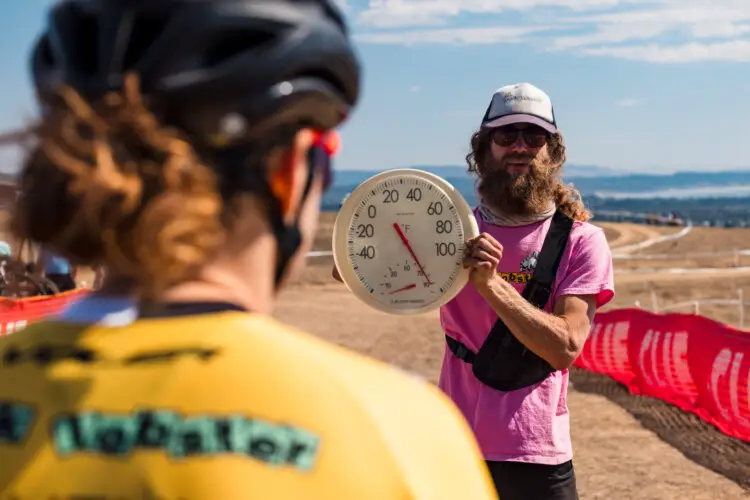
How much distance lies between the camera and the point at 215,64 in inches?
49.9

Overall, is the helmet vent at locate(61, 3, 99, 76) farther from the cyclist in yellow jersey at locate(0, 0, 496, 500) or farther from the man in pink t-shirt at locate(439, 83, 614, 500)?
the man in pink t-shirt at locate(439, 83, 614, 500)

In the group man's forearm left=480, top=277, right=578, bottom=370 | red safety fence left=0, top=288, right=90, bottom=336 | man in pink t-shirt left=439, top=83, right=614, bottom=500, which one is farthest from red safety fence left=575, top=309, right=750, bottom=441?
red safety fence left=0, top=288, right=90, bottom=336

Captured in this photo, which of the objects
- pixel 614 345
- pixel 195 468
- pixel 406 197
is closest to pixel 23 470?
pixel 195 468

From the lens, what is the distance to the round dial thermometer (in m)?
3.55

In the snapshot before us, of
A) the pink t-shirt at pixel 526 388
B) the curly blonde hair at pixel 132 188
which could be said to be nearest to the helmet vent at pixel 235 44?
the curly blonde hair at pixel 132 188

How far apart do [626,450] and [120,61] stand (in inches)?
296

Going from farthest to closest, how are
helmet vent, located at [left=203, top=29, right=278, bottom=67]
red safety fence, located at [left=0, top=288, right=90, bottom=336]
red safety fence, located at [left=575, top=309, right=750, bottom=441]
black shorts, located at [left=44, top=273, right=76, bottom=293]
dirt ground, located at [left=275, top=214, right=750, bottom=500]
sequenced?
black shorts, located at [left=44, top=273, right=76, bottom=293] < red safety fence, located at [left=575, top=309, right=750, bottom=441] < dirt ground, located at [left=275, top=214, right=750, bottom=500] < red safety fence, located at [left=0, top=288, right=90, bottom=336] < helmet vent, located at [left=203, top=29, right=278, bottom=67]

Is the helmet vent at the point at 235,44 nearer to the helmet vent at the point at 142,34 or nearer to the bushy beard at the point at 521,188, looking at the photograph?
the helmet vent at the point at 142,34

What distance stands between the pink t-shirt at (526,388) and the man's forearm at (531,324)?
15cm

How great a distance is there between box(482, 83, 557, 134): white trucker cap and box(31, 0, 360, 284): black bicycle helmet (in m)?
2.56

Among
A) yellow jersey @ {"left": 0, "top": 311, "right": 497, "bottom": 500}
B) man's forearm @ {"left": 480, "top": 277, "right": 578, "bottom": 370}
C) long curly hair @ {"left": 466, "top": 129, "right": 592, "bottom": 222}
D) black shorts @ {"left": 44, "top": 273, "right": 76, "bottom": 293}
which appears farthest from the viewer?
black shorts @ {"left": 44, "top": 273, "right": 76, "bottom": 293}

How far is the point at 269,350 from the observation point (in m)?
1.19

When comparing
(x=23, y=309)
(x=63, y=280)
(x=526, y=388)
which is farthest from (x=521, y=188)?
(x=63, y=280)

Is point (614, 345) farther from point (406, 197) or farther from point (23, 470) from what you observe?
point (23, 470)
